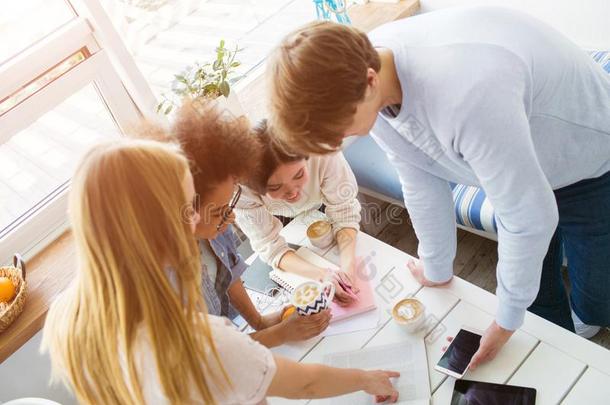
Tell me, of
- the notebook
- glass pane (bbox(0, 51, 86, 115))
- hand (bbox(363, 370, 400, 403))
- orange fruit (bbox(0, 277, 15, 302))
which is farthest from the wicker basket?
hand (bbox(363, 370, 400, 403))

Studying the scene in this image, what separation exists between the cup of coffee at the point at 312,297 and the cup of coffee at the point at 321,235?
0.28 m

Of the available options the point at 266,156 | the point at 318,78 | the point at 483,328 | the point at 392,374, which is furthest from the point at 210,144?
the point at 483,328

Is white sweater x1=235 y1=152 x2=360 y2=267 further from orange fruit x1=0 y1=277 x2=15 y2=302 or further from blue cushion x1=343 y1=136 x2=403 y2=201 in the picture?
orange fruit x1=0 y1=277 x2=15 y2=302

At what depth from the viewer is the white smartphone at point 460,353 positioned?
4.19 ft

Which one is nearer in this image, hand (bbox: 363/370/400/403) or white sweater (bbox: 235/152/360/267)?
hand (bbox: 363/370/400/403)

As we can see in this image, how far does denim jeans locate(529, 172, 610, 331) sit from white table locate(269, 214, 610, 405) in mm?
273

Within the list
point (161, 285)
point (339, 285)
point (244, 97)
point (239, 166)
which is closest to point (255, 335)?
point (339, 285)

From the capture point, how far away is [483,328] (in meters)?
1.37

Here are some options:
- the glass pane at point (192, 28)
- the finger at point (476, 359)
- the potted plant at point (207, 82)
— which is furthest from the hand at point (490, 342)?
the glass pane at point (192, 28)

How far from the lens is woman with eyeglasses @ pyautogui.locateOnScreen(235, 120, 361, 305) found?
5.30ft

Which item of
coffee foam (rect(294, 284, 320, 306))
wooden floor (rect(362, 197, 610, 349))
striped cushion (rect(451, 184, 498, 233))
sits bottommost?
wooden floor (rect(362, 197, 610, 349))

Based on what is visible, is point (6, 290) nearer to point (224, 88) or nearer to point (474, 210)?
point (224, 88)

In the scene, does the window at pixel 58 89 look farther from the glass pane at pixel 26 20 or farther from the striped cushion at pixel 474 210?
the striped cushion at pixel 474 210

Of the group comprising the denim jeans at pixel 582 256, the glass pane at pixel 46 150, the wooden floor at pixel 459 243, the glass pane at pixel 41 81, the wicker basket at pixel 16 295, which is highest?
the glass pane at pixel 41 81
